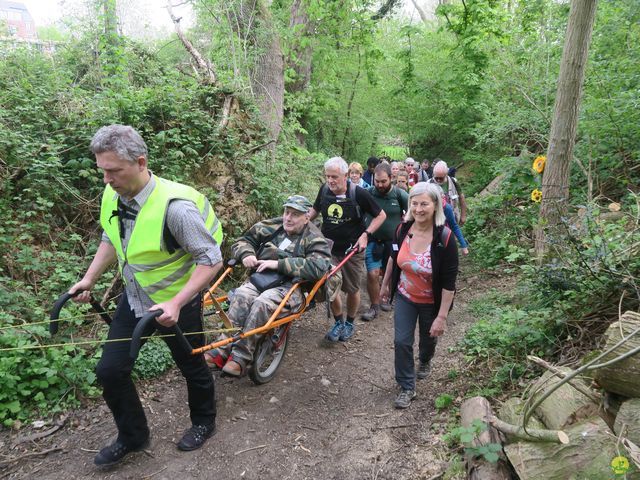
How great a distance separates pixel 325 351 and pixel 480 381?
1893 mm

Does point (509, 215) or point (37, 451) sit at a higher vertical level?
point (509, 215)

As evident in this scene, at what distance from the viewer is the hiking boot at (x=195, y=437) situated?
10.3ft

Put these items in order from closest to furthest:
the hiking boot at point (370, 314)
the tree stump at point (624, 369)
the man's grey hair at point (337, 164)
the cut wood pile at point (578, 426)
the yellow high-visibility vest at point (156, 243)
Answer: the cut wood pile at point (578, 426), the tree stump at point (624, 369), the yellow high-visibility vest at point (156, 243), the man's grey hair at point (337, 164), the hiking boot at point (370, 314)

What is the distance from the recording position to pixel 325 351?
496 cm

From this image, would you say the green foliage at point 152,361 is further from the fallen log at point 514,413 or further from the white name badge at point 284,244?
the fallen log at point 514,413

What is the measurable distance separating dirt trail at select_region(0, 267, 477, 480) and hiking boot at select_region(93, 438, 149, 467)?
0.19 ft

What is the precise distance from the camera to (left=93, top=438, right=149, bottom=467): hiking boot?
2963 millimetres

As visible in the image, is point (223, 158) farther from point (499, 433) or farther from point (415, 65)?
point (415, 65)

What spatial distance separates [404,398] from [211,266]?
2.25 meters

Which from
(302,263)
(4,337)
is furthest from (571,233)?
(4,337)

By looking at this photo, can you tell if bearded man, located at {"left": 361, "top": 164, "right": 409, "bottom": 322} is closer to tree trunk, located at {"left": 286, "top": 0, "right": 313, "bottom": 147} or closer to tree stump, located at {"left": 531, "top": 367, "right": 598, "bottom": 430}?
tree stump, located at {"left": 531, "top": 367, "right": 598, "bottom": 430}

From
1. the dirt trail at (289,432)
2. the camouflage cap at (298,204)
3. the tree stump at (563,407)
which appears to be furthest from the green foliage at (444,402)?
the camouflage cap at (298,204)

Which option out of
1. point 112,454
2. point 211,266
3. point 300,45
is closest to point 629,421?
point 211,266

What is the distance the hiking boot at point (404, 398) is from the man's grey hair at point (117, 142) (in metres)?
2.96
